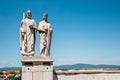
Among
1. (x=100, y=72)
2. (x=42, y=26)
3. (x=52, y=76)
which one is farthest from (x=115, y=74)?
(x=42, y=26)

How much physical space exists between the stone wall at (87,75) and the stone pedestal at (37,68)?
0.71 metres

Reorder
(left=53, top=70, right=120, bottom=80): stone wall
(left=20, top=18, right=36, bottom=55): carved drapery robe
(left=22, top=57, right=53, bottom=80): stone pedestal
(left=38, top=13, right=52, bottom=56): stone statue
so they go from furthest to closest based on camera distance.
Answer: (left=53, top=70, right=120, bottom=80): stone wall → (left=38, top=13, right=52, bottom=56): stone statue → (left=20, top=18, right=36, bottom=55): carved drapery robe → (left=22, top=57, right=53, bottom=80): stone pedestal

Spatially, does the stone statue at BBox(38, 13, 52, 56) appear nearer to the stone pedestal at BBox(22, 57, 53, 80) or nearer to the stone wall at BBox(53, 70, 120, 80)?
the stone pedestal at BBox(22, 57, 53, 80)

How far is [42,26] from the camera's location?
1430 centimetres

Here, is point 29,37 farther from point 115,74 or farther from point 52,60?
point 115,74

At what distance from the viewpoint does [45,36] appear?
14.3m

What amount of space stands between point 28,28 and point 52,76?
8.97 ft

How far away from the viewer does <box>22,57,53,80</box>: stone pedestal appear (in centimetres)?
1391

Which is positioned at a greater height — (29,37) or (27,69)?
(29,37)

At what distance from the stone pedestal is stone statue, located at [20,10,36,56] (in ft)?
1.32

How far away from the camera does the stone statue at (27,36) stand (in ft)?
45.9

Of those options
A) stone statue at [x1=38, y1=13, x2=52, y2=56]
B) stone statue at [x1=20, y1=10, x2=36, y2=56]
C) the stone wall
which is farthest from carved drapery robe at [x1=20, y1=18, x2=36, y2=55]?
the stone wall

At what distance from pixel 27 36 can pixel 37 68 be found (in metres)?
1.70

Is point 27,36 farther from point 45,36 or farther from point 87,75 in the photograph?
point 87,75
